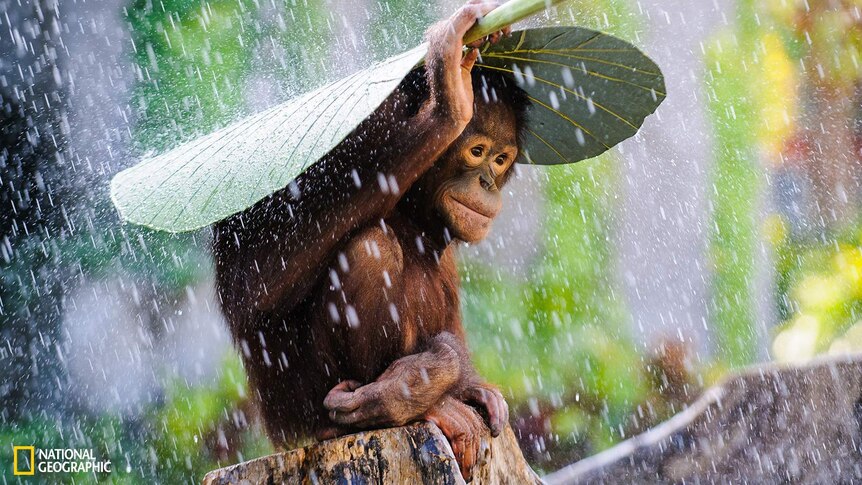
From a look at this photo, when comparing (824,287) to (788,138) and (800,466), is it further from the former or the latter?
(800,466)

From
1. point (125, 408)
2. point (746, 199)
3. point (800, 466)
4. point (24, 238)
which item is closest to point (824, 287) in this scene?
point (746, 199)

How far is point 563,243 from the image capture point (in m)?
7.30

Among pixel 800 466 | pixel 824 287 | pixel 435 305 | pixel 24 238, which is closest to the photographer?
pixel 435 305

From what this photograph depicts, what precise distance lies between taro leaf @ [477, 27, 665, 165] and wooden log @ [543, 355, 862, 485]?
85.3 inches

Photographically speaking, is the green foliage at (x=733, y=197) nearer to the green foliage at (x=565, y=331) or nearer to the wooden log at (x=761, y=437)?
the green foliage at (x=565, y=331)

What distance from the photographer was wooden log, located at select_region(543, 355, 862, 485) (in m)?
4.32

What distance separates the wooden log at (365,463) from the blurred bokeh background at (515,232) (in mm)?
2951

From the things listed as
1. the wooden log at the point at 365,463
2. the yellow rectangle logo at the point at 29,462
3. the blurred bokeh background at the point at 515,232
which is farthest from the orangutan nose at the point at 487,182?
the yellow rectangle logo at the point at 29,462

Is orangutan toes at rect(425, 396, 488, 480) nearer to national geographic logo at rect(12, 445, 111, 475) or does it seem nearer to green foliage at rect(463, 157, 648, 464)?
green foliage at rect(463, 157, 648, 464)

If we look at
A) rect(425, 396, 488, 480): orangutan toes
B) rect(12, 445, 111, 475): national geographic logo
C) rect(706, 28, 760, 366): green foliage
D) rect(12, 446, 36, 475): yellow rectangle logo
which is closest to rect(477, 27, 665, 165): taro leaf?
rect(425, 396, 488, 480): orangutan toes

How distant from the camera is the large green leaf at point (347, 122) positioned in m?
2.17

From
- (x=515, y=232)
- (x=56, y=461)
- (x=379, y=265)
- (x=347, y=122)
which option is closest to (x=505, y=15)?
(x=347, y=122)

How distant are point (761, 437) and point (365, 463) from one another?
3.00 m

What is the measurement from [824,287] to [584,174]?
2520mm
